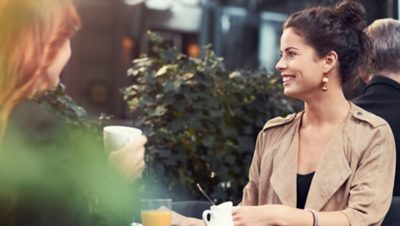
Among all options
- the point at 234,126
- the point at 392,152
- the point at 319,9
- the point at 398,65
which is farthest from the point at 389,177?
the point at 234,126

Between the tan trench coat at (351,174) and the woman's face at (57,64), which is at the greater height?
the woman's face at (57,64)

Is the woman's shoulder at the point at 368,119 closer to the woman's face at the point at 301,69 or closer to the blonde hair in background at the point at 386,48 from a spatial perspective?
the woman's face at the point at 301,69

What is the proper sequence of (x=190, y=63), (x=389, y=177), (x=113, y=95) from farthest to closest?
(x=113, y=95) < (x=190, y=63) < (x=389, y=177)

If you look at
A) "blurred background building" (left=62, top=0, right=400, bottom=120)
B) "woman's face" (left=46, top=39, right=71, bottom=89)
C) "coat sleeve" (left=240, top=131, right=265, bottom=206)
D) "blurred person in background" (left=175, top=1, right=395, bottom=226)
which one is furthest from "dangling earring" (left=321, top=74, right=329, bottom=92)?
→ "blurred background building" (left=62, top=0, right=400, bottom=120)

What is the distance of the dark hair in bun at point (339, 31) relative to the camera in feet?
6.43

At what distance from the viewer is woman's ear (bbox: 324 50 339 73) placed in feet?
6.43

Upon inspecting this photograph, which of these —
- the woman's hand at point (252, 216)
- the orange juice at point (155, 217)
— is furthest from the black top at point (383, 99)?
the orange juice at point (155, 217)

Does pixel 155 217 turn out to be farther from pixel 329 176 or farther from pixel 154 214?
pixel 329 176

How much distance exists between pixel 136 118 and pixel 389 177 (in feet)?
6.01

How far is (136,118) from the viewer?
348 cm

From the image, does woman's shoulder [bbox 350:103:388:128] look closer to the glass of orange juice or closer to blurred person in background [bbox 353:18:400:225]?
blurred person in background [bbox 353:18:400:225]

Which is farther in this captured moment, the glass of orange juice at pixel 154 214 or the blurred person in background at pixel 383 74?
the blurred person in background at pixel 383 74

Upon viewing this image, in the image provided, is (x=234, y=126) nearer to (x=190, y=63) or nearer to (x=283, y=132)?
(x=190, y=63)

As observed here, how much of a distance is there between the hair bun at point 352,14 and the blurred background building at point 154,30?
331cm
